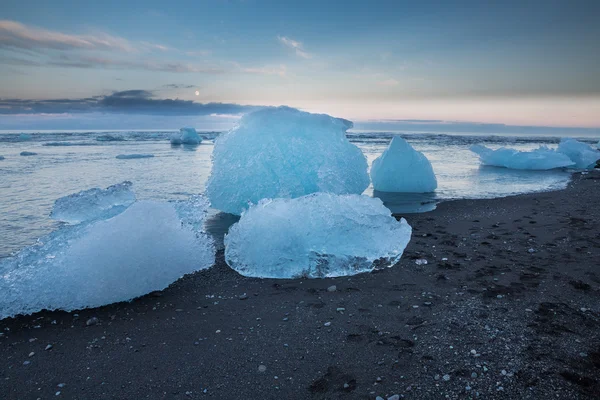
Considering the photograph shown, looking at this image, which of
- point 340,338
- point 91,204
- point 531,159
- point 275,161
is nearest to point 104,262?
point 340,338

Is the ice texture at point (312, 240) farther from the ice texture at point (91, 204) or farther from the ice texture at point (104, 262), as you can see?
the ice texture at point (91, 204)

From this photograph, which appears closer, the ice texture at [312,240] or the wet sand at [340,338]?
the wet sand at [340,338]

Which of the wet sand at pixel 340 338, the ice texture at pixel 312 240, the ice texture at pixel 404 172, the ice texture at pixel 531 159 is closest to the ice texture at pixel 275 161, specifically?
the ice texture at pixel 312 240

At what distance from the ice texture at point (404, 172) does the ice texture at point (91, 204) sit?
656 centimetres

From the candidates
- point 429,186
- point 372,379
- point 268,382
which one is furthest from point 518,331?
point 429,186

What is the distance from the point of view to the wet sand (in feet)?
7.98

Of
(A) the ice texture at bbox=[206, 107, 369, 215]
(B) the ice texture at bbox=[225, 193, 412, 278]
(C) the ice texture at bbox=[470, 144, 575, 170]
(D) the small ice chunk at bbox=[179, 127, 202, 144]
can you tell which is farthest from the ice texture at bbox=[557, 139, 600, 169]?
(D) the small ice chunk at bbox=[179, 127, 202, 144]

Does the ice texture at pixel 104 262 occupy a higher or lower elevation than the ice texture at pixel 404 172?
lower

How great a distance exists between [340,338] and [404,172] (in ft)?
25.1

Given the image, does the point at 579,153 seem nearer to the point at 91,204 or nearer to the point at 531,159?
the point at 531,159

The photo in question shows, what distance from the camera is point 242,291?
13.1 feet

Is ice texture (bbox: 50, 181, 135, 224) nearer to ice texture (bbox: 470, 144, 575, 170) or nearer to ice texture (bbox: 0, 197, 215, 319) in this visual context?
ice texture (bbox: 0, 197, 215, 319)

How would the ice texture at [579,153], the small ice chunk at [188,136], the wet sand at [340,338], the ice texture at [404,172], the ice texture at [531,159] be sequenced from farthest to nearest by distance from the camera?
the small ice chunk at [188,136], the ice texture at [579,153], the ice texture at [531,159], the ice texture at [404,172], the wet sand at [340,338]

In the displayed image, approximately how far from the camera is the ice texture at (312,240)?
4.39 meters
